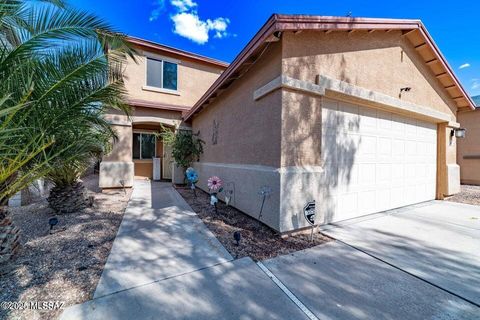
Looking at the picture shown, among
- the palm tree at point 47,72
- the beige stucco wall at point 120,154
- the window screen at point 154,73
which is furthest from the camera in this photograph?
the window screen at point 154,73

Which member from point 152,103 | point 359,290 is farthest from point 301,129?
point 152,103

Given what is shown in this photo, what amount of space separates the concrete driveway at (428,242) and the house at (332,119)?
0.51m

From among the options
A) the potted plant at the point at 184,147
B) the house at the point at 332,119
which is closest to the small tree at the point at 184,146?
the potted plant at the point at 184,147

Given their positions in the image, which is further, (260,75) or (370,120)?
(370,120)

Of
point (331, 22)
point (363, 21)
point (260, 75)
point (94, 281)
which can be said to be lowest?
point (94, 281)

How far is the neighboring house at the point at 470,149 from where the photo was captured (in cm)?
1040

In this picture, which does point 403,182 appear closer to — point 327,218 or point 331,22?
point 327,218

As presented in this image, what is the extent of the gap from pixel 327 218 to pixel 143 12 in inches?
408

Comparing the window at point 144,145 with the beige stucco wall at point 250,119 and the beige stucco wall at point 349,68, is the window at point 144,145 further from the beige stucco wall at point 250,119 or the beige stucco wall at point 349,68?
the beige stucco wall at point 349,68

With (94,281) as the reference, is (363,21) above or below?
above

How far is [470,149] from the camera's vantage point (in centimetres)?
1062

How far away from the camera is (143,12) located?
333 inches

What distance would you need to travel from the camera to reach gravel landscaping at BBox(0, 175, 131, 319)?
7.44ft

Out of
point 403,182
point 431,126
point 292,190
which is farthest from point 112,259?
point 431,126
